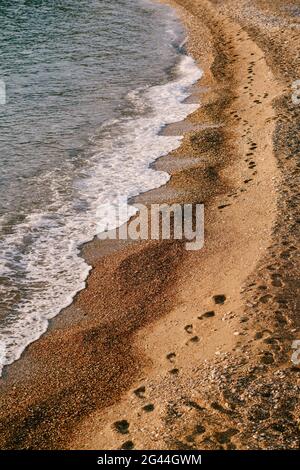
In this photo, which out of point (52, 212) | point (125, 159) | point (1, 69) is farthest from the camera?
point (1, 69)

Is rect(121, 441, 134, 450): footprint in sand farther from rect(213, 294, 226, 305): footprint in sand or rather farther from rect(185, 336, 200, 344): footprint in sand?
rect(213, 294, 226, 305): footprint in sand

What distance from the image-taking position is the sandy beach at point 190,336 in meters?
9.46

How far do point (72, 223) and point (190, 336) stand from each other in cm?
568

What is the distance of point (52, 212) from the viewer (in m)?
16.6

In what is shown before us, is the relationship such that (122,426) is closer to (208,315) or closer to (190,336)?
(190,336)

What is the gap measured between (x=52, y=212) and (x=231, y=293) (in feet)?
19.6

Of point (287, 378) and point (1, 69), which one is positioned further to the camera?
point (1, 69)

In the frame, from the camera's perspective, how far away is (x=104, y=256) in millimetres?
14773

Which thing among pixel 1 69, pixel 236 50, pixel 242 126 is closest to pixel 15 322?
pixel 242 126

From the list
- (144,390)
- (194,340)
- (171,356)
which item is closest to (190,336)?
(194,340)

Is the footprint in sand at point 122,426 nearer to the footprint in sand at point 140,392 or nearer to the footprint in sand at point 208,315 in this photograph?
the footprint in sand at point 140,392

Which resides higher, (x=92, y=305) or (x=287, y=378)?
(x=287, y=378)

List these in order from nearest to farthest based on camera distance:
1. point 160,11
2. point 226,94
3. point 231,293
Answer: point 231,293 → point 226,94 → point 160,11
